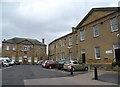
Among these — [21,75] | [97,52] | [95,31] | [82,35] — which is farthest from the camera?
[82,35]

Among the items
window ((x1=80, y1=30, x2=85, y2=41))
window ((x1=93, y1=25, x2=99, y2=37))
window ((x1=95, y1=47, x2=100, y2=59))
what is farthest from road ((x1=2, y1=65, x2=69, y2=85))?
window ((x1=80, y1=30, x2=85, y2=41))

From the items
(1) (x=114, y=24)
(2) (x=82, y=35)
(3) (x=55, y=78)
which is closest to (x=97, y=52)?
(1) (x=114, y=24)

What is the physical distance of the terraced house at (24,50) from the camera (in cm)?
7394

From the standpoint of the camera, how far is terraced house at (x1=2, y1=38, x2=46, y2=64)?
243 ft

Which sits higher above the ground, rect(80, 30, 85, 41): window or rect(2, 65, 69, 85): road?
rect(80, 30, 85, 41): window

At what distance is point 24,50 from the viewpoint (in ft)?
254

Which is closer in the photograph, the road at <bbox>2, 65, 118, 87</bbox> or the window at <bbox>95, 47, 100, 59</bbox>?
the road at <bbox>2, 65, 118, 87</bbox>

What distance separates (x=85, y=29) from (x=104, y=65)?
8.75 m

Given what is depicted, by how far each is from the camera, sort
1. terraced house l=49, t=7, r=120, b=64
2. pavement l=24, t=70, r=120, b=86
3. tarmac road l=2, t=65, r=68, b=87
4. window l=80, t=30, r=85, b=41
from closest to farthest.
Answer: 1. pavement l=24, t=70, r=120, b=86
2. tarmac road l=2, t=65, r=68, b=87
3. terraced house l=49, t=7, r=120, b=64
4. window l=80, t=30, r=85, b=41

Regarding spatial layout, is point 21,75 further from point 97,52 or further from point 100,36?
point 100,36

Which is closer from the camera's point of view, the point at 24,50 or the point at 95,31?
the point at 95,31

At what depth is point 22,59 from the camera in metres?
75.7

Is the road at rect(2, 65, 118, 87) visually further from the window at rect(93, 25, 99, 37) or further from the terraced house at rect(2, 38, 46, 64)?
the terraced house at rect(2, 38, 46, 64)

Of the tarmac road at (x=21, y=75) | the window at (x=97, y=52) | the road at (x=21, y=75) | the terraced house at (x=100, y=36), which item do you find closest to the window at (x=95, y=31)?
the terraced house at (x=100, y=36)
